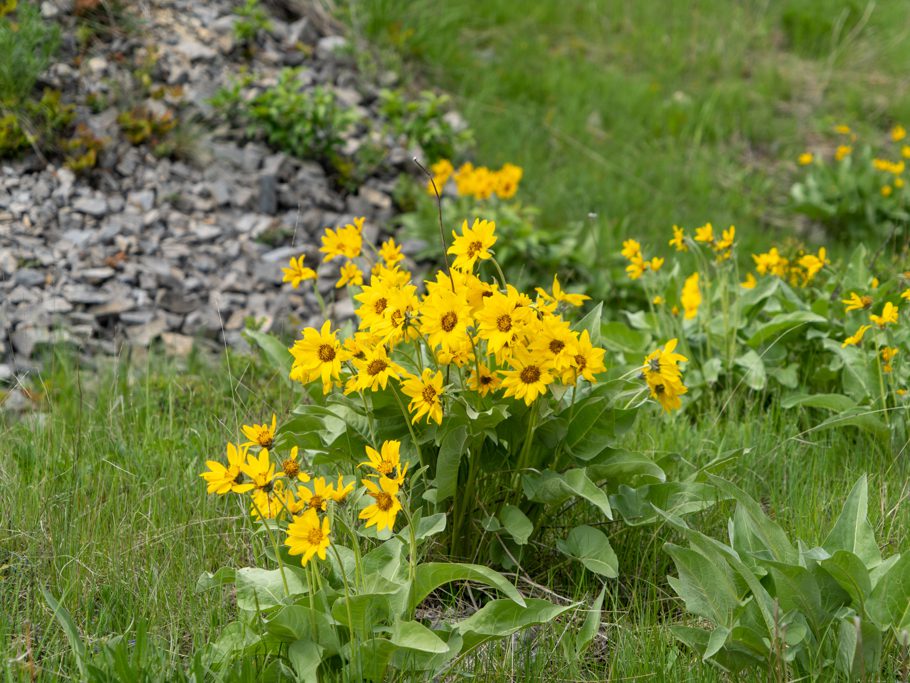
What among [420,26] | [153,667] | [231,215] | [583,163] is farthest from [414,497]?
[420,26]

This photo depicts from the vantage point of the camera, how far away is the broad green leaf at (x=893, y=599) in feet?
6.43

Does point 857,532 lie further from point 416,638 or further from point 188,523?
point 188,523

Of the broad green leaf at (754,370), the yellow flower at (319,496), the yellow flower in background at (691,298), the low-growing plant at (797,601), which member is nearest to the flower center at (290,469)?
the yellow flower at (319,496)

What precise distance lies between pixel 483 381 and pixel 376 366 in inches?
11.1

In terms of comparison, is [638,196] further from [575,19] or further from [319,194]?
[575,19]

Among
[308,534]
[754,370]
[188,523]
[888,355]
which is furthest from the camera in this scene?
[754,370]

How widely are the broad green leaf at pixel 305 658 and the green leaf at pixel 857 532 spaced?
1.10 meters

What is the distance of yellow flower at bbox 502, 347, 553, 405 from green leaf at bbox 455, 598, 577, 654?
41 cm

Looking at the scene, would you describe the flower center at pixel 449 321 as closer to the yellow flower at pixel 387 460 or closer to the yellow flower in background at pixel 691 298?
the yellow flower at pixel 387 460

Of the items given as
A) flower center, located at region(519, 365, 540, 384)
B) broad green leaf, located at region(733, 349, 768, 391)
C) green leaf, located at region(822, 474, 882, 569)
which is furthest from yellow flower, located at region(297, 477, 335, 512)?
broad green leaf, located at region(733, 349, 768, 391)

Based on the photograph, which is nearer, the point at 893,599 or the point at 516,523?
the point at 893,599

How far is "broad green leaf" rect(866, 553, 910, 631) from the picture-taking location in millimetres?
1959

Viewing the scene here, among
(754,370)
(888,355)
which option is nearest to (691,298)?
(754,370)

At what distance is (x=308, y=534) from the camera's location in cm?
175
